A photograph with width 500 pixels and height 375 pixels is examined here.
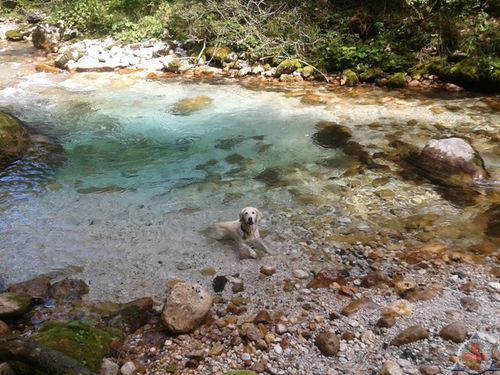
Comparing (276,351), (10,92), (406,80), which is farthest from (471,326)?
(10,92)

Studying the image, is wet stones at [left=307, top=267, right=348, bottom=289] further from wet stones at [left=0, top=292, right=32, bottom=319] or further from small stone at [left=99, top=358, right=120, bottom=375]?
wet stones at [left=0, top=292, right=32, bottom=319]

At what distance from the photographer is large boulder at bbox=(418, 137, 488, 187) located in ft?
21.2

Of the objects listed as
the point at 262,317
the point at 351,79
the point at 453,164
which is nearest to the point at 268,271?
the point at 262,317

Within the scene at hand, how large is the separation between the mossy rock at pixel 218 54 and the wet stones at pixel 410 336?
34.9 feet

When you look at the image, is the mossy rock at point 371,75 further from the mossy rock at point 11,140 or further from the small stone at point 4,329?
the small stone at point 4,329

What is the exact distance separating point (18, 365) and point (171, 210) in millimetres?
3300

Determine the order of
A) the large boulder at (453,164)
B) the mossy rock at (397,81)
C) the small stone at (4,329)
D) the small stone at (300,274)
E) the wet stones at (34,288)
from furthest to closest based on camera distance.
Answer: the mossy rock at (397,81) < the large boulder at (453,164) < the small stone at (300,274) < the wet stones at (34,288) < the small stone at (4,329)

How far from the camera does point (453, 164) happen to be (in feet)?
21.6

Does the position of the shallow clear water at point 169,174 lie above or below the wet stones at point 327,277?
below

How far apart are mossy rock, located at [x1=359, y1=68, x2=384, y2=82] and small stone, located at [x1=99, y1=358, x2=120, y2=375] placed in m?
9.64

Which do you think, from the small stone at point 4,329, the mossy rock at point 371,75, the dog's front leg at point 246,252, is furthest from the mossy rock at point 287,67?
the small stone at point 4,329

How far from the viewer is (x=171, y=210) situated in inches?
243

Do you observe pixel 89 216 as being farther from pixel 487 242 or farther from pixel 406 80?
pixel 406 80

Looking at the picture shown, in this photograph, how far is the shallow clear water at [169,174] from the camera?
5.20m
